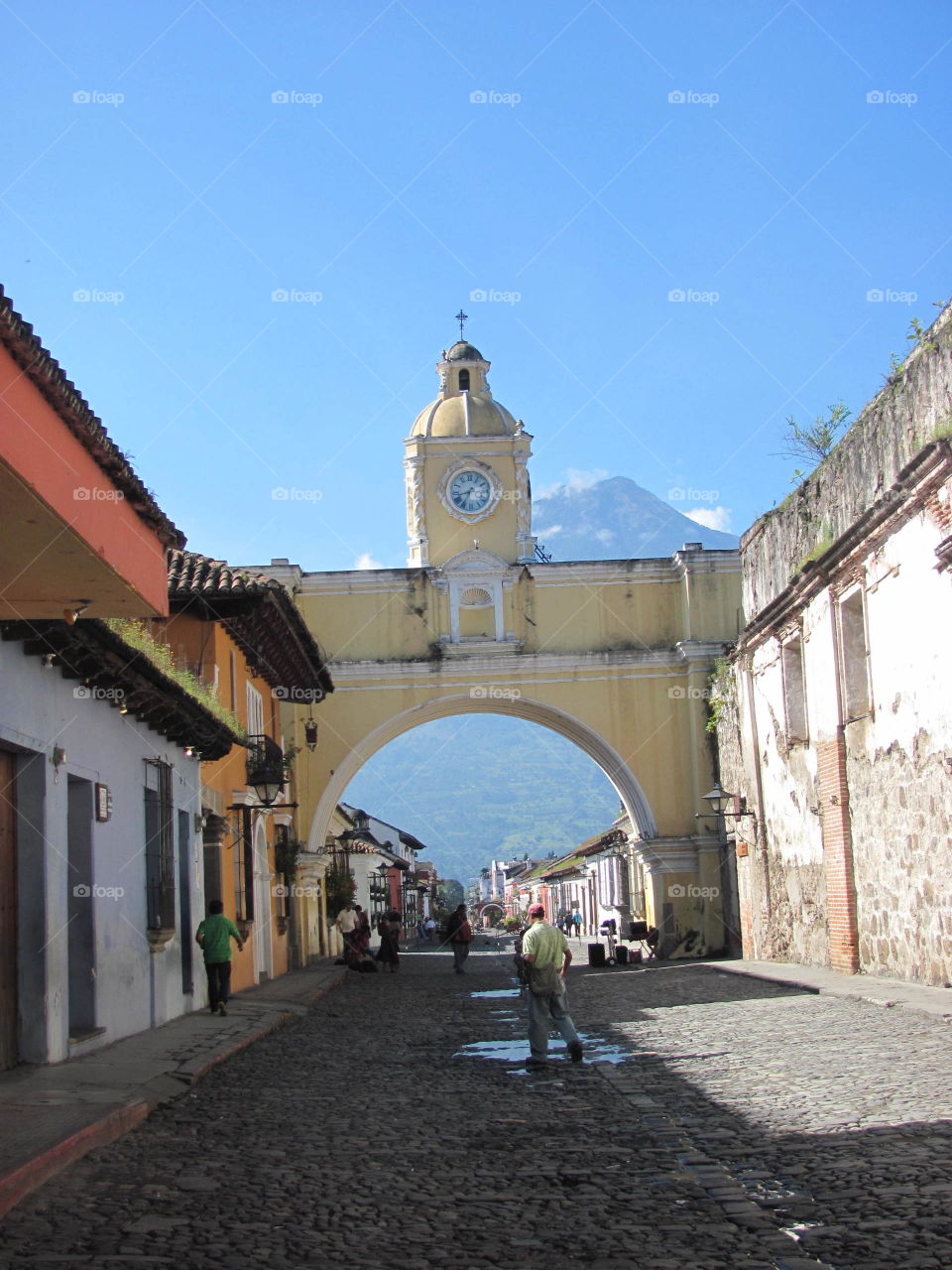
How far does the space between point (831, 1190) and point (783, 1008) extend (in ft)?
25.0

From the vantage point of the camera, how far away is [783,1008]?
12.7 meters

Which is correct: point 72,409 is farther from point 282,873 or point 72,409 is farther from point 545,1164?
point 282,873

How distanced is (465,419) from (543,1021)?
2304 cm

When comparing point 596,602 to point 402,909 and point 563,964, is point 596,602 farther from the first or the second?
point 402,909

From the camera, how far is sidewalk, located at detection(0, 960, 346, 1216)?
602 cm

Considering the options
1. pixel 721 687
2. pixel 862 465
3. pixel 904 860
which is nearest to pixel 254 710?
pixel 721 687

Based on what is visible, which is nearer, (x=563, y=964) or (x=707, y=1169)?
(x=707, y=1169)

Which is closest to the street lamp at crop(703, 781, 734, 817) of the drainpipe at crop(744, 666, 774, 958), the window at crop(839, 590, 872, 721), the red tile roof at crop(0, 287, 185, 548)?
the drainpipe at crop(744, 666, 774, 958)

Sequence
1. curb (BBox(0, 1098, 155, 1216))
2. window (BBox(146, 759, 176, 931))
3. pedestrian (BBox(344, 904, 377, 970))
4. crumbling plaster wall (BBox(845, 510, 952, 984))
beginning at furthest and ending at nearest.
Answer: pedestrian (BBox(344, 904, 377, 970)) → window (BBox(146, 759, 176, 931)) → crumbling plaster wall (BBox(845, 510, 952, 984)) → curb (BBox(0, 1098, 155, 1216))

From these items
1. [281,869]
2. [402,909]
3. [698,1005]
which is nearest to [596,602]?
[281,869]

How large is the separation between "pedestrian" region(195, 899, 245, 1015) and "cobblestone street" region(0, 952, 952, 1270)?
10.1 feet

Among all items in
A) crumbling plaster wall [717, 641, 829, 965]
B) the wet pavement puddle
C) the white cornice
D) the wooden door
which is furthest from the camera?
the white cornice

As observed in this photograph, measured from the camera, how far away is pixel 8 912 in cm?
970

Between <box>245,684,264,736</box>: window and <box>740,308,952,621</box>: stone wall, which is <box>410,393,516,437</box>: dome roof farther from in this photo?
<box>740,308,952,621</box>: stone wall
